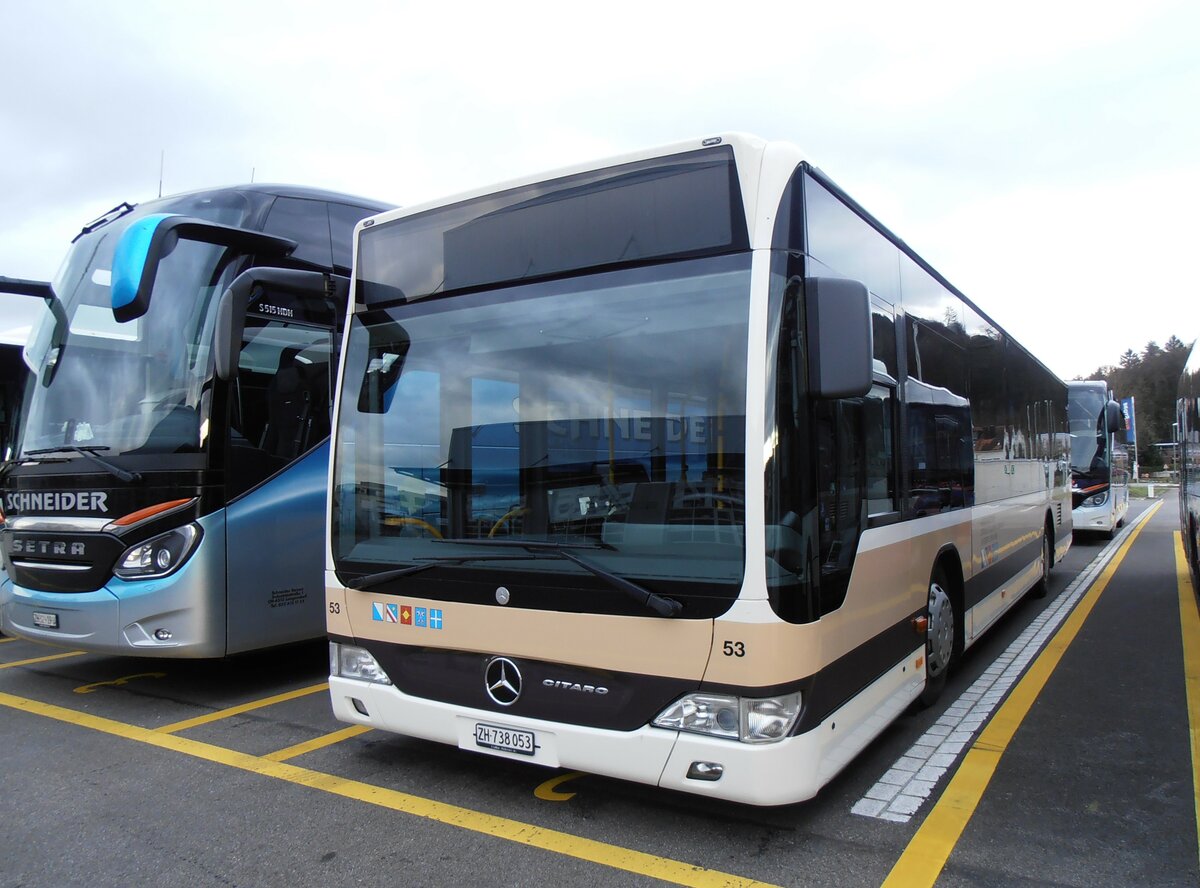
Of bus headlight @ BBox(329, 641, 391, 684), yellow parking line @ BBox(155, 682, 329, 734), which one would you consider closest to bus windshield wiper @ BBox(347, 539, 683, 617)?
bus headlight @ BBox(329, 641, 391, 684)

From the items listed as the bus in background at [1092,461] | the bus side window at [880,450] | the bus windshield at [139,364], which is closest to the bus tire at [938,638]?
the bus side window at [880,450]

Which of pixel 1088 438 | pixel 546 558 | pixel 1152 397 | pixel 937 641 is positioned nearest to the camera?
pixel 546 558

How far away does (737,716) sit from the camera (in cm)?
334

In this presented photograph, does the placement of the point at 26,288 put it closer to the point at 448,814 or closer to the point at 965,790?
the point at 448,814

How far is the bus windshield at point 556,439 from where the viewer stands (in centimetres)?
343

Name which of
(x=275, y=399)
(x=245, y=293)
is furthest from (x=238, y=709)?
(x=245, y=293)

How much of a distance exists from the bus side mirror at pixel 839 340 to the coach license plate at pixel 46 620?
5309mm

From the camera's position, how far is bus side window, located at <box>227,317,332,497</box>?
231 inches

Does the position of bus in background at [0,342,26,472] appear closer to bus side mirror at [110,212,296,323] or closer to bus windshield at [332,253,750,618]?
bus side mirror at [110,212,296,323]

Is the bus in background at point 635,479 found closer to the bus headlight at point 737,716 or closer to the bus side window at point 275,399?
the bus headlight at point 737,716

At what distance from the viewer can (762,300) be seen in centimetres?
337

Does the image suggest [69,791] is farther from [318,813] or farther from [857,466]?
[857,466]

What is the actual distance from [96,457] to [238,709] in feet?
6.25

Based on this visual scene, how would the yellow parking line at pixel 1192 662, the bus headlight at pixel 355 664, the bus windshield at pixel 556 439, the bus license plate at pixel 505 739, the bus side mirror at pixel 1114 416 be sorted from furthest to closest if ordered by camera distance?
the bus side mirror at pixel 1114 416 → the yellow parking line at pixel 1192 662 → the bus headlight at pixel 355 664 → the bus license plate at pixel 505 739 → the bus windshield at pixel 556 439
